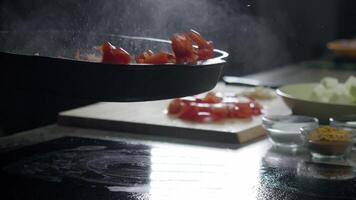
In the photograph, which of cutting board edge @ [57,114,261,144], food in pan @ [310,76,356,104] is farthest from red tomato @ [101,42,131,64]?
food in pan @ [310,76,356,104]

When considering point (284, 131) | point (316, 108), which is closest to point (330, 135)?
point (284, 131)

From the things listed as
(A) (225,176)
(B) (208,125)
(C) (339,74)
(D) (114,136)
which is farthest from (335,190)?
(C) (339,74)

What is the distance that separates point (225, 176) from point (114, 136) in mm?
552

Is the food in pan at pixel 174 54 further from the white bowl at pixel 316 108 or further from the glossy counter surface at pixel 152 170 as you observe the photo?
the white bowl at pixel 316 108

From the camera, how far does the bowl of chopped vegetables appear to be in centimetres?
251

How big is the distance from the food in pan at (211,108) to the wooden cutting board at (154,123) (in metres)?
0.04

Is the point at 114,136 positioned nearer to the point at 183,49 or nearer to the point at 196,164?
the point at 196,164

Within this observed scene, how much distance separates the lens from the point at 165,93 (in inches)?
68.1

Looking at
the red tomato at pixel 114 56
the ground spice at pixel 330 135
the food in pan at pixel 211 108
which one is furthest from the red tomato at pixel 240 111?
the red tomato at pixel 114 56

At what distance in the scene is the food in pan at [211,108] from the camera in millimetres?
2484

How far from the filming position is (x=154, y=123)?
241 cm

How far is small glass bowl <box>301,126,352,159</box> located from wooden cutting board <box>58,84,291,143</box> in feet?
0.74

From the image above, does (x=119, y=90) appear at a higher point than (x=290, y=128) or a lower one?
higher

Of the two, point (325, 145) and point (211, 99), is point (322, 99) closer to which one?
point (211, 99)
